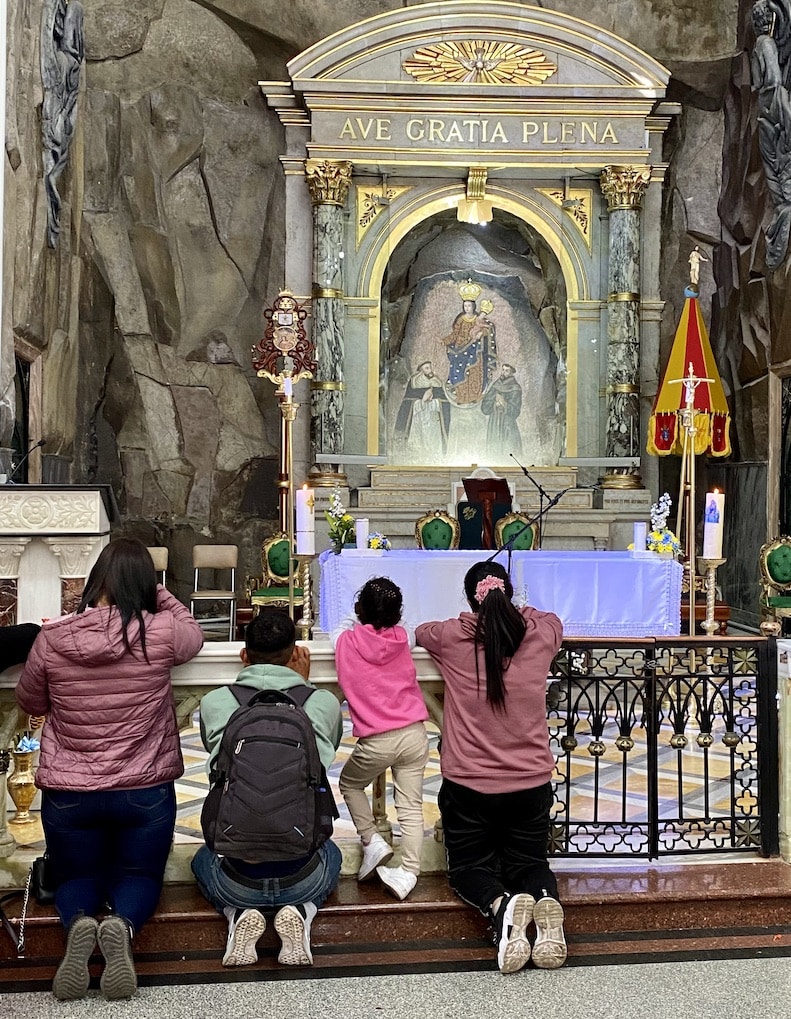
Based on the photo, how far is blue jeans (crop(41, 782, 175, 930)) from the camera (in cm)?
358

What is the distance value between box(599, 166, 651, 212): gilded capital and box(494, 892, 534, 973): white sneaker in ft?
32.3

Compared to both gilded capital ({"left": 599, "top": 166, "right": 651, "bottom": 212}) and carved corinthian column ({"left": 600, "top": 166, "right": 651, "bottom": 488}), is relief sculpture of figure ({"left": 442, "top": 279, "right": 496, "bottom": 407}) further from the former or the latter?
gilded capital ({"left": 599, "top": 166, "right": 651, "bottom": 212})

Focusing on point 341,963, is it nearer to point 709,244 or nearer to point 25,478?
point 25,478

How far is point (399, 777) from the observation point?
4.06m

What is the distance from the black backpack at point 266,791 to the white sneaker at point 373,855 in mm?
599

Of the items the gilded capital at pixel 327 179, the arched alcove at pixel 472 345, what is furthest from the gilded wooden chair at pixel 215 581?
the gilded capital at pixel 327 179

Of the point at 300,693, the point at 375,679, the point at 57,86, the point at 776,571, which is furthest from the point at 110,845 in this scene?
the point at 57,86

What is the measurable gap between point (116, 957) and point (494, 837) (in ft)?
4.38

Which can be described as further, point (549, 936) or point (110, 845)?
point (110, 845)

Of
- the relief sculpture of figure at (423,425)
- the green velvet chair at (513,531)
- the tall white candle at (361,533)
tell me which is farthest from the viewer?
the relief sculpture of figure at (423,425)

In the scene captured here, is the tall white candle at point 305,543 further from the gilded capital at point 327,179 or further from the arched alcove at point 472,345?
the gilded capital at point 327,179

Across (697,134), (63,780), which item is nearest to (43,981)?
(63,780)

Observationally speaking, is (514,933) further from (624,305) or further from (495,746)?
(624,305)

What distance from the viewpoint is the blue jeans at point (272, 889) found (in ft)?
11.9
